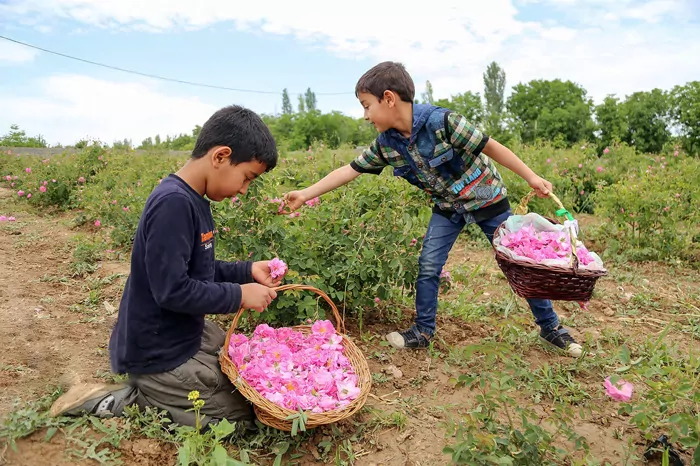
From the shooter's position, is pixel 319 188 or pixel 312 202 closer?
pixel 319 188

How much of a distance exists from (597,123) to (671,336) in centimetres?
1799

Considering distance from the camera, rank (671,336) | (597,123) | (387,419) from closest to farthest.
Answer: (387,419)
(671,336)
(597,123)

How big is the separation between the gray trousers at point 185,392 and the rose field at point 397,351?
0.09m

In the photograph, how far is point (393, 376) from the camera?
9.32 ft

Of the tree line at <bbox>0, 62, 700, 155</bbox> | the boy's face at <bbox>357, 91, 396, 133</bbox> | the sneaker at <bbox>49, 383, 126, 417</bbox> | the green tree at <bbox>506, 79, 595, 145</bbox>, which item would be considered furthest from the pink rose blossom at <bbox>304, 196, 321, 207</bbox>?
the green tree at <bbox>506, 79, 595, 145</bbox>

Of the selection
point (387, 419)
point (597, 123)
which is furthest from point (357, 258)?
point (597, 123)

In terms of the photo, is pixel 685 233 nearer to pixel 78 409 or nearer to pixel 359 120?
pixel 78 409

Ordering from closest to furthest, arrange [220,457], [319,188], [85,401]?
1. [220,457]
2. [85,401]
3. [319,188]

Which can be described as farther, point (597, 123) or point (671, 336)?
point (597, 123)

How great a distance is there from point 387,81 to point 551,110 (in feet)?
77.6

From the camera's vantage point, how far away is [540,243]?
8.30ft

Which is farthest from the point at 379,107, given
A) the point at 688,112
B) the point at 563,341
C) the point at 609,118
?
the point at 609,118

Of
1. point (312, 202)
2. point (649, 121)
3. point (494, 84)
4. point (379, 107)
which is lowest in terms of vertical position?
point (312, 202)

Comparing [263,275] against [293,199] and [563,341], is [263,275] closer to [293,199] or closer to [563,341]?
[293,199]
